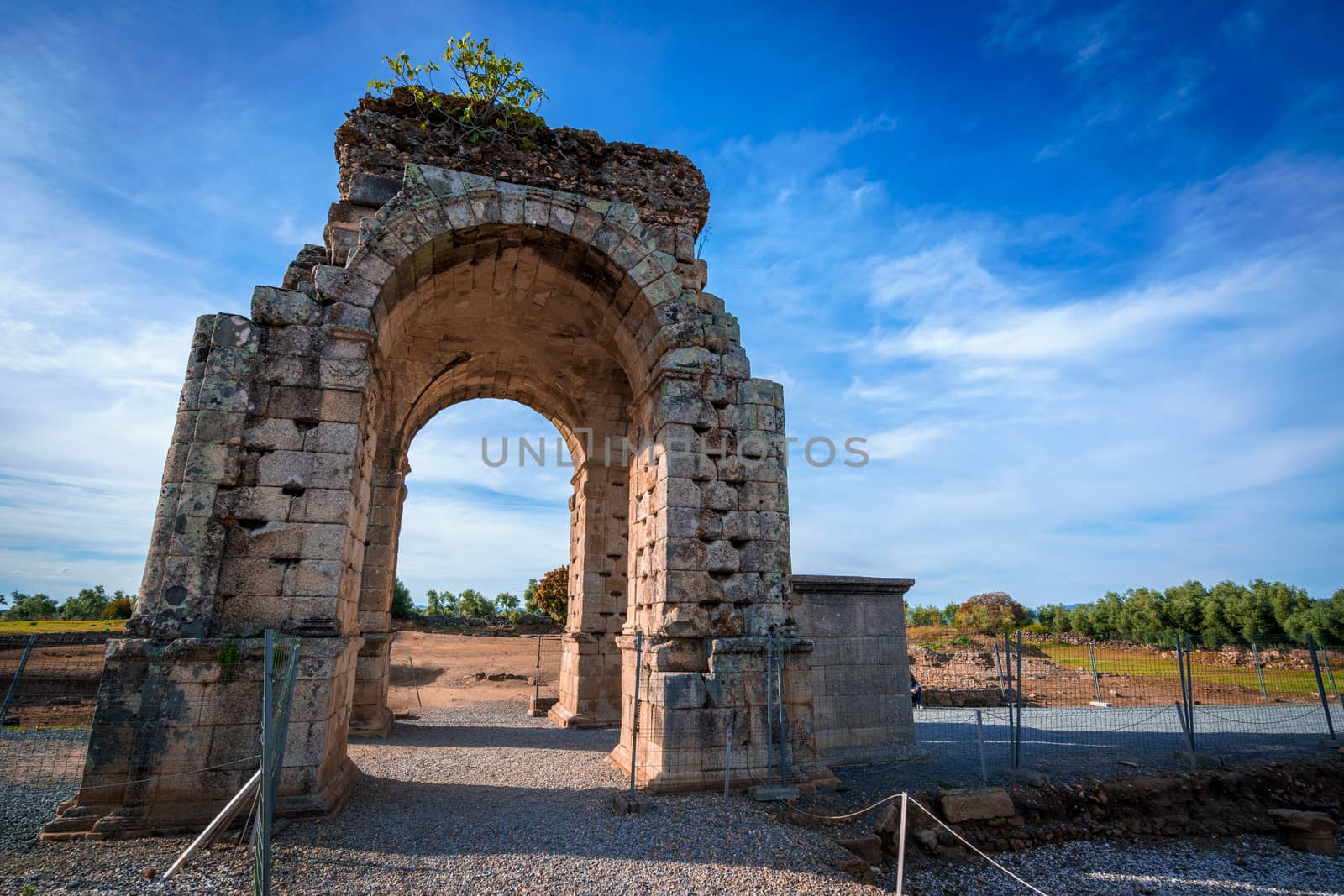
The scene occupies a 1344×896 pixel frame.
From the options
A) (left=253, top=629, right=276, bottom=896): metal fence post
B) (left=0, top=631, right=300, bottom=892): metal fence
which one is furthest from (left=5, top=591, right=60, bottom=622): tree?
(left=253, top=629, right=276, bottom=896): metal fence post

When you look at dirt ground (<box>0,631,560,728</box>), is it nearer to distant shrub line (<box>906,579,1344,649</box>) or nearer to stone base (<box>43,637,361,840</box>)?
stone base (<box>43,637,361,840</box>)

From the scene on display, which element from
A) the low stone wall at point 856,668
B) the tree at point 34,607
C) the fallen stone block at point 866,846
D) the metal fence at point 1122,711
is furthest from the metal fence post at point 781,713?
the tree at point 34,607

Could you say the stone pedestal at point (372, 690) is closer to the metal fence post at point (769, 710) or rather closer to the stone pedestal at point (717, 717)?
the stone pedestal at point (717, 717)

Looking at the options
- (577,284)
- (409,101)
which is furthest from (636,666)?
(409,101)

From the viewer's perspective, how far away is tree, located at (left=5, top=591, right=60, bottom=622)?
3891 cm

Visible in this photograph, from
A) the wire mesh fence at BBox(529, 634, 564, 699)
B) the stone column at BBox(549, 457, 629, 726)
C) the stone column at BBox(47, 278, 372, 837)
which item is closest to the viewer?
the stone column at BBox(47, 278, 372, 837)

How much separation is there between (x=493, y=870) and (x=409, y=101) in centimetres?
769

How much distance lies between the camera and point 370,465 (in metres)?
7.51

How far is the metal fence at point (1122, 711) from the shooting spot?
8.55 meters

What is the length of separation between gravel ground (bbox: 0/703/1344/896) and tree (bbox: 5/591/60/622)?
155ft

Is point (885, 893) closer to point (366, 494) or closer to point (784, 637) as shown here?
point (784, 637)

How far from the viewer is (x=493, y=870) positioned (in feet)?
14.7

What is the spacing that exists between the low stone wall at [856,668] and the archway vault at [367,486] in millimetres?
1456

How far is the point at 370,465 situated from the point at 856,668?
641cm
